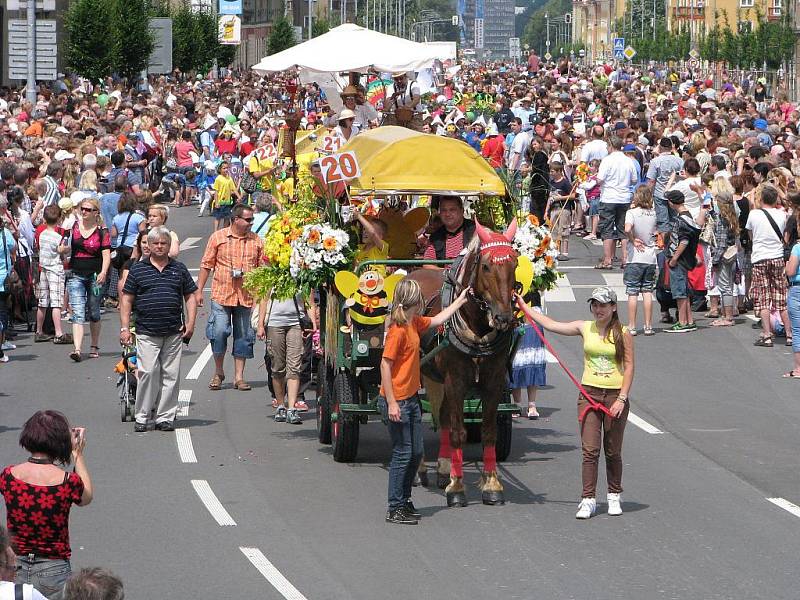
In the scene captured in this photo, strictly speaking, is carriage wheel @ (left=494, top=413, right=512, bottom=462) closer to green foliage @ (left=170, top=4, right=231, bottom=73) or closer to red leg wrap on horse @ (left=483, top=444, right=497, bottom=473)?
red leg wrap on horse @ (left=483, top=444, right=497, bottom=473)

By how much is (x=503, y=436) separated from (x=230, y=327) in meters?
4.03

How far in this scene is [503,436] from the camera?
41.7 feet

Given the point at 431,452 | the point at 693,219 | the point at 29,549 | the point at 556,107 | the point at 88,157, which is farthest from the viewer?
the point at 556,107

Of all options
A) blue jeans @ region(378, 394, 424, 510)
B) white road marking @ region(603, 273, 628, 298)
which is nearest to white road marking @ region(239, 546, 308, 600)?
blue jeans @ region(378, 394, 424, 510)

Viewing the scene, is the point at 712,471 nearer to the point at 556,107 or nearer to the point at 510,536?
the point at 510,536

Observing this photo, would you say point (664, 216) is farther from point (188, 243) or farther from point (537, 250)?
point (188, 243)

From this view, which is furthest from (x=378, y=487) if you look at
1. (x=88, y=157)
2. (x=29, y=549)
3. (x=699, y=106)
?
(x=699, y=106)

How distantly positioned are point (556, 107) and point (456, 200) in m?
34.6

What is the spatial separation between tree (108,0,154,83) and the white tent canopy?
33448 millimetres

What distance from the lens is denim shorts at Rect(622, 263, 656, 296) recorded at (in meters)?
19.1

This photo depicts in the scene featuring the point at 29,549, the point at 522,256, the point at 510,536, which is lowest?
the point at 510,536

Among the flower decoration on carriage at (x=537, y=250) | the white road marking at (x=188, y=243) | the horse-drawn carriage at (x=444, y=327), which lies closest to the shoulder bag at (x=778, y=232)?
the horse-drawn carriage at (x=444, y=327)

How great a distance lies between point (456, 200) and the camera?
12.4 meters

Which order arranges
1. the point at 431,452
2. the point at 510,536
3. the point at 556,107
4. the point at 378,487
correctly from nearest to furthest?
the point at 510,536 → the point at 378,487 → the point at 431,452 → the point at 556,107
